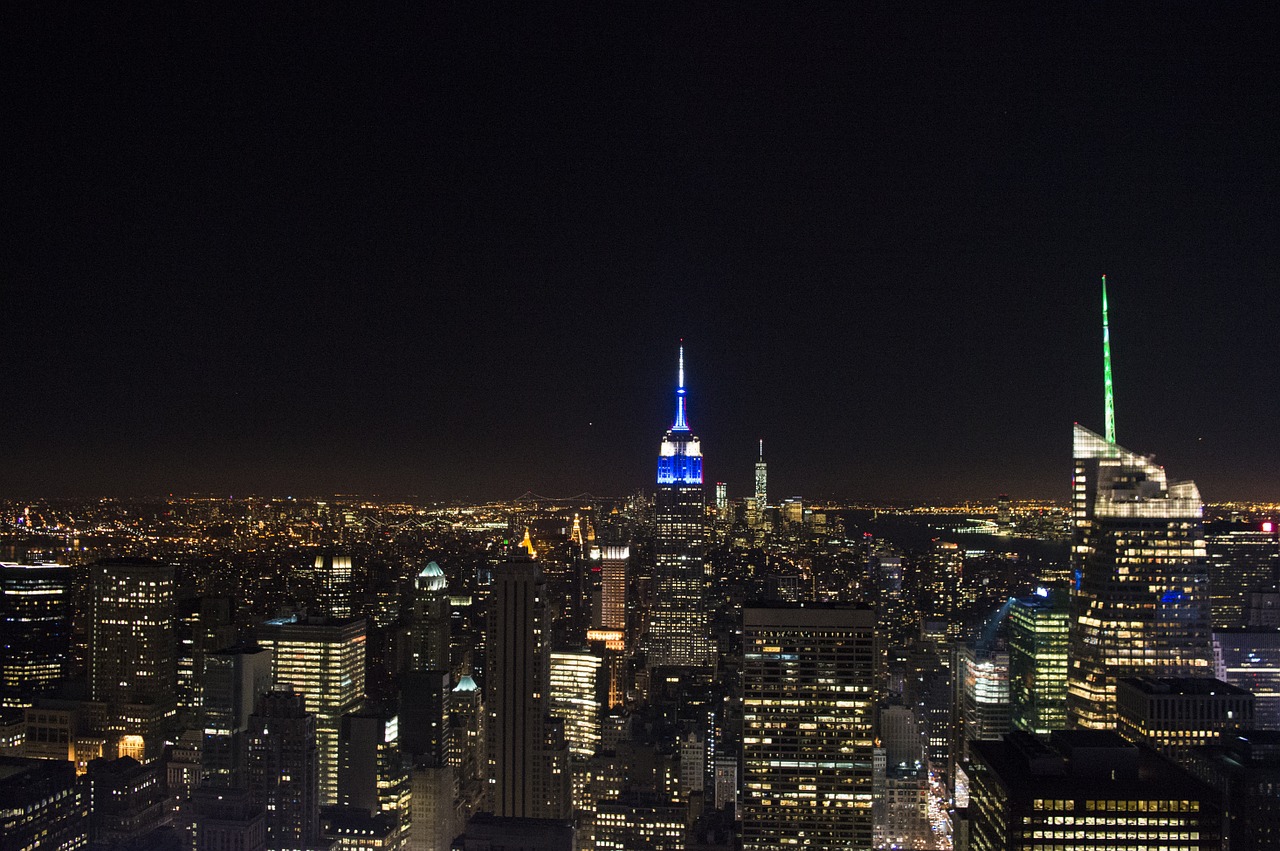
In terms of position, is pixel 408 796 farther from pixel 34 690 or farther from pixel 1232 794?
pixel 1232 794

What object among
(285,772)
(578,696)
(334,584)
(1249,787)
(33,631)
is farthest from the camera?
(578,696)

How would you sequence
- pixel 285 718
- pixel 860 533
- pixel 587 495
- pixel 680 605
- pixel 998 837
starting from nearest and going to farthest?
pixel 998 837 → pixel 285 718 → pixel 587 495 → pixel 860 533 → pixel 680 605

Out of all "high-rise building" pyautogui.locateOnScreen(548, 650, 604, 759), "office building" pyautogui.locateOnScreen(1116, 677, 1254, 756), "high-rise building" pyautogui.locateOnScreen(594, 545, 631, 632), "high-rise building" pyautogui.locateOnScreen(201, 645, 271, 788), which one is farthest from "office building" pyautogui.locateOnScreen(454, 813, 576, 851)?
"office building" pyautogui.locateOnScreen(1116, 677, 1254, 756)

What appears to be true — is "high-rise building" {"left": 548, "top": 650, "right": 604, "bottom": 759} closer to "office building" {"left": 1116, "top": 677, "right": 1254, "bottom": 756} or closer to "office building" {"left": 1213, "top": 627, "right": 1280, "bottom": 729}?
"office building" {"left": 1116, "top": 677, "right": 1254, "bottom": 756}

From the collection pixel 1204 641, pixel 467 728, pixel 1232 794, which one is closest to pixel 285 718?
pixel 467 728

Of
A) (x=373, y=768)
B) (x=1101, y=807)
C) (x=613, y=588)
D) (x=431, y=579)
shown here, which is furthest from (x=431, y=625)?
(x=1101, y=807)

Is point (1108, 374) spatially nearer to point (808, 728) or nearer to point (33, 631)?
point (808, 728)

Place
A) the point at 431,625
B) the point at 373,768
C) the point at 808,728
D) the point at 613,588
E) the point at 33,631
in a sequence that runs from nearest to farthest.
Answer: the point at 808,728
the point at 373,768
the point at 33,631
the point at 431,625
the point at 613,588
